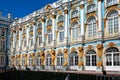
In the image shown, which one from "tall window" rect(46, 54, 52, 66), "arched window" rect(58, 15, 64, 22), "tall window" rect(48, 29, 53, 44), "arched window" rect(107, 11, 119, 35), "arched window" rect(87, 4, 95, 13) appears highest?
"arched window" rect(87, 4, 95, 13)

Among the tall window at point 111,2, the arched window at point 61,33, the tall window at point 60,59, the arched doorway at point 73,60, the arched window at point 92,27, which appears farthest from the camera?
the arched window at point 61,33

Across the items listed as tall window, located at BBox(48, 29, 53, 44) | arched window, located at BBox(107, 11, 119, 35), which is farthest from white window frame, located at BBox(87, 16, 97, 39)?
tall window, located at BBox(48, 29, 53, 44)

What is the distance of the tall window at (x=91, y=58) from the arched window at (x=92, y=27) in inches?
91.7

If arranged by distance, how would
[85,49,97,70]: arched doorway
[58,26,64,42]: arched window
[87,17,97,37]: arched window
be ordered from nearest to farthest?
1. [85,49,97,70]: arched doorway
2. [87,17,97,37]: arched window
3. [58,26,64,42]: arched window

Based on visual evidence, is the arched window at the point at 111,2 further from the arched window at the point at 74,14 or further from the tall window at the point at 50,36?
the tall window at the point at 50,36

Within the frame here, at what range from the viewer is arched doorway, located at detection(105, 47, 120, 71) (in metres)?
26.4

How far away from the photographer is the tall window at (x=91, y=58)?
96.8ft

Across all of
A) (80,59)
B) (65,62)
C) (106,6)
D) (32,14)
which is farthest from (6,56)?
(106,6)

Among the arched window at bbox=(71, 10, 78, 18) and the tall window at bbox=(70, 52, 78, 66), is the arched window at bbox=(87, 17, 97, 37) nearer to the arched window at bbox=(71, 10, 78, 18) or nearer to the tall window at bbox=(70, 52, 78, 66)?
the arched window at bbox=(71, 10, 78, 18)

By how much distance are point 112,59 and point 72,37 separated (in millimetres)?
8597

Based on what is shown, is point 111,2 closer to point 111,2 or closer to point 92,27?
point 111,2

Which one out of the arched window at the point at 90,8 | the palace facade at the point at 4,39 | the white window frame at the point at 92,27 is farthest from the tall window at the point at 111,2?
the palace facade at the point at 4,39

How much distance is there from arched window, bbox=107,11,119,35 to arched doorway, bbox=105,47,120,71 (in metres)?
2.21

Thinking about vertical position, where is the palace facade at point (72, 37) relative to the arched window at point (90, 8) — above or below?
below
